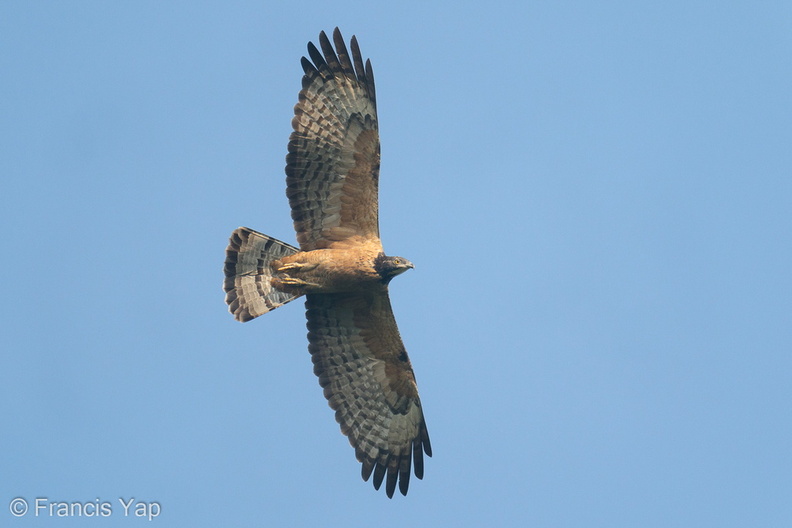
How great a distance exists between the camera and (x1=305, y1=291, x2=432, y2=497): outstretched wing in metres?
15.3

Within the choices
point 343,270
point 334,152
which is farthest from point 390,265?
point 334,152

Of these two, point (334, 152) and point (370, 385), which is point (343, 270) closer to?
point (334, 152)

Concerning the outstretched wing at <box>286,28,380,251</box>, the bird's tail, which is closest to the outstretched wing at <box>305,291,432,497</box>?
the bird's tail

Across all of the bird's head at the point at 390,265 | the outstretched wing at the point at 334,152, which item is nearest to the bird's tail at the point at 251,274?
the outstretched wing at the point at 334,152

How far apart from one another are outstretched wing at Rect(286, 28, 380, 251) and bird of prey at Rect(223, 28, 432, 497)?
0.01 metres

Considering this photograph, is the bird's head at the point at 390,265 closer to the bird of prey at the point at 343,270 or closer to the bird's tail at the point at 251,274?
the bird of prey at the point at 343,270

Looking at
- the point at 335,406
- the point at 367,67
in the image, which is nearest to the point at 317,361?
the point at 335,406

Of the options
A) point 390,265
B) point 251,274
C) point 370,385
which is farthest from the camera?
point 370,385

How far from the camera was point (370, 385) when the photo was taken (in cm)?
1559

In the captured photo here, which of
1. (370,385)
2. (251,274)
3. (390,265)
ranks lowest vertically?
(370,385)

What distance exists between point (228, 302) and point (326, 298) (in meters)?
1.35

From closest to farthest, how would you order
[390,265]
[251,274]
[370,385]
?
[390,265], [251,274], [370,385]

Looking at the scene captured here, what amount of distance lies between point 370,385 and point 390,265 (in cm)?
205

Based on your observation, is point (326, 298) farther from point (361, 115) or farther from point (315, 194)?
point (361, 115)
